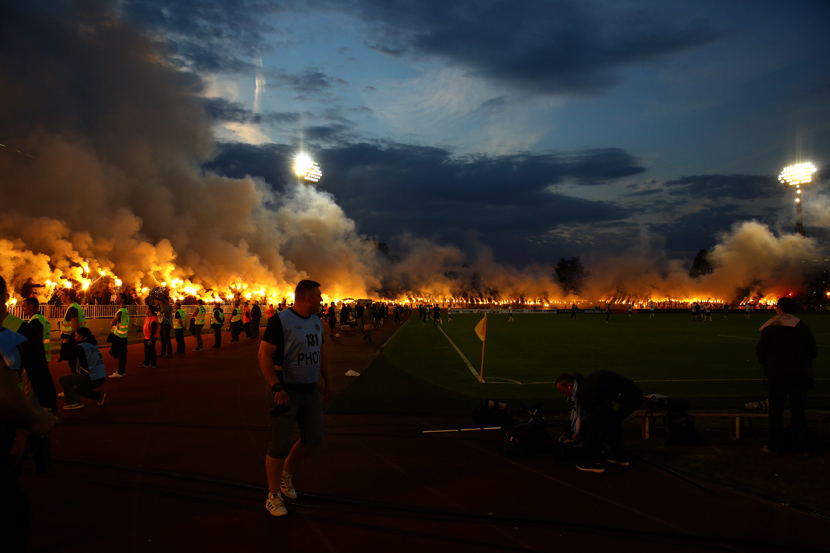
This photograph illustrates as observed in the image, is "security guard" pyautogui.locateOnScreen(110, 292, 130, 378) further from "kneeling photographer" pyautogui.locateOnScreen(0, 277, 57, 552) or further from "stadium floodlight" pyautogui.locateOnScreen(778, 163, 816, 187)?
"stadium floodlight" pyautogui.locateOnScreen(778, 163, 816, 187)

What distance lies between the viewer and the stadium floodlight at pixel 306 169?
75.7 meters

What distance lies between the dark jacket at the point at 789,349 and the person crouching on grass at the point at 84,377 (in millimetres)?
9775

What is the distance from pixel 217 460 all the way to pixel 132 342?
790 inches

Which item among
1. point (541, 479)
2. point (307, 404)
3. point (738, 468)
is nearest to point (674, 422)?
point (738, 468)

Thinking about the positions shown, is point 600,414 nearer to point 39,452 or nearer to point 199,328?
point 39,452

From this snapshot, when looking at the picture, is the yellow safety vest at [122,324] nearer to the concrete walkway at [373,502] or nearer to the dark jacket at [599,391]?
the concrete walkway at [373,502]

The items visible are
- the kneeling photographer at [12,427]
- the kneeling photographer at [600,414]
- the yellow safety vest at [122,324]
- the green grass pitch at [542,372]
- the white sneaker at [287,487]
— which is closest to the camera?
the kneeling photographer at [12,427]

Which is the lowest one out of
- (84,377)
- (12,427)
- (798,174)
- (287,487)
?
(287,487)

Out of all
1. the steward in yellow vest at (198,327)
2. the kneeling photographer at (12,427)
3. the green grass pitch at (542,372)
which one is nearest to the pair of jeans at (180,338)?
the steward in yellow vest at (198,327)

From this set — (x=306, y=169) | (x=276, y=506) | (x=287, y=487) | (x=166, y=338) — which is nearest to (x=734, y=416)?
(x=287, y=487)

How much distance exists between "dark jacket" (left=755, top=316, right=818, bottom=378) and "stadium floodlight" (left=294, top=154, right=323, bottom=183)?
7334 centimetres

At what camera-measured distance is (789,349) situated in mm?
6477

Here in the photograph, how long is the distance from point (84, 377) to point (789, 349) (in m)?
10.2

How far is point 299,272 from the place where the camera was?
7556cm
